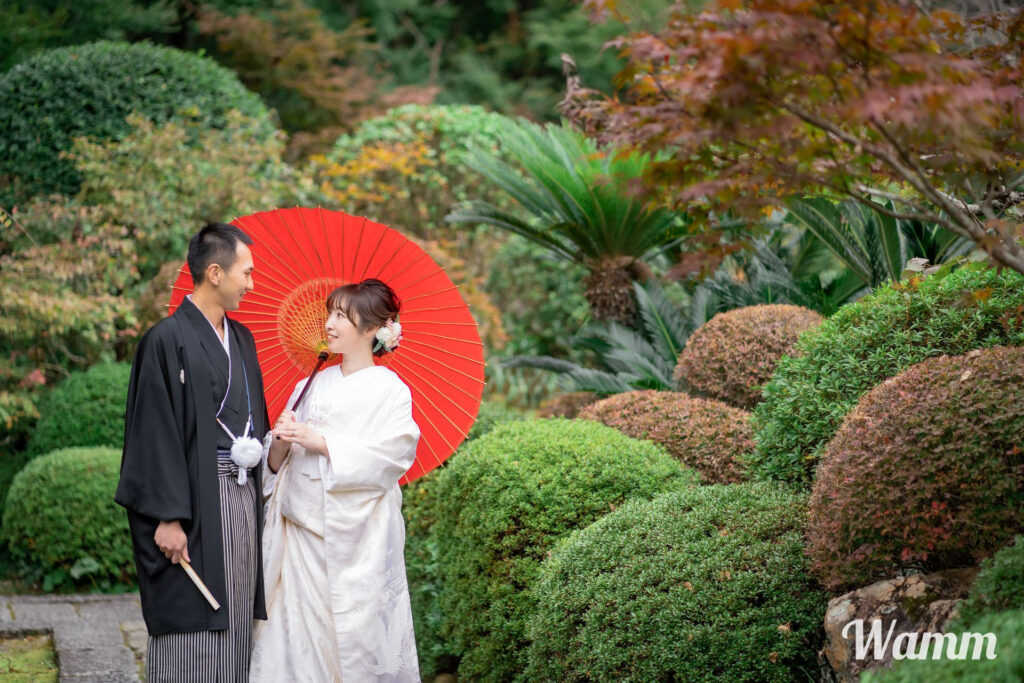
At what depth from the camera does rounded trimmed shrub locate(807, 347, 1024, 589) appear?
8.49 feet

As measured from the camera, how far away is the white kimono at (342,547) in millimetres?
3176

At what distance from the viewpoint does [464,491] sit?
4305mm

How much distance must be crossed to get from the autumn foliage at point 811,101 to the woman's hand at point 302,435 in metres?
1.41

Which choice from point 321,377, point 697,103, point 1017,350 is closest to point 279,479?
point 321,377

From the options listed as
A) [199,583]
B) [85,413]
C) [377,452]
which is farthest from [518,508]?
[85,413]

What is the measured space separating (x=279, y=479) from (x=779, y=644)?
1.75 metres

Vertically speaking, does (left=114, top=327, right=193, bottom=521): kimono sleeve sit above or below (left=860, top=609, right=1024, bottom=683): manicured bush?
above

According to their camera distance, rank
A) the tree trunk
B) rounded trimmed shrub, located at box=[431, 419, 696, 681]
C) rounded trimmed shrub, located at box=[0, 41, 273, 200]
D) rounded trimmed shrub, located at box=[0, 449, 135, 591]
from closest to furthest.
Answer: rounded trimmed shrub, located at box=[431, 419, 696, 681] → rounded trimmed shrub, located at box=[0, 449, 135, 591] → the tree trunk → rounded trimmed shrub, located at box=[0, 41, 273, 200]

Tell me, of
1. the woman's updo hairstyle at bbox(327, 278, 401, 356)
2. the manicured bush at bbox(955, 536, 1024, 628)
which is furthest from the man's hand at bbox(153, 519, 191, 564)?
the manicured bush at bbox(955, 536, 1024, 628)

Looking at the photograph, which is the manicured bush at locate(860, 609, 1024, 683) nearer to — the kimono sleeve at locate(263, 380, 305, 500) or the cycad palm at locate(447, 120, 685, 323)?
the kimono sleeve at locate(263, 380, 305, 500)

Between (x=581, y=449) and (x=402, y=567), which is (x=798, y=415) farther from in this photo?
(x=402, y=567)

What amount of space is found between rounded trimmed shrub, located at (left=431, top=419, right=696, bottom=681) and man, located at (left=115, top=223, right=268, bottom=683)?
1119 millimetres

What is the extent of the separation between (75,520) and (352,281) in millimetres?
3660

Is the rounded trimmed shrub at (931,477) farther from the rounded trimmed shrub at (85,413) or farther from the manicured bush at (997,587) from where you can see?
the rounded trimmed shrub at (85,413)
